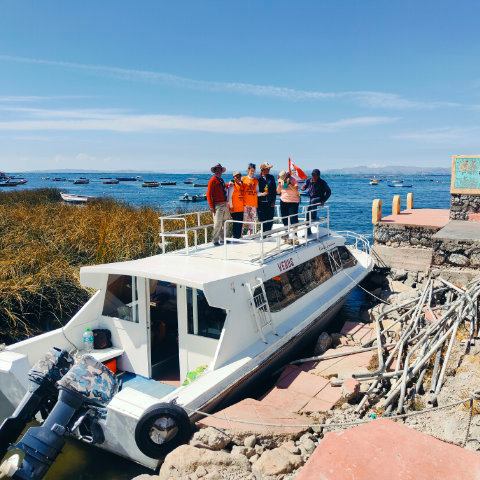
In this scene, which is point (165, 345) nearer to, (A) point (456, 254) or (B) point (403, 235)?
(A) point (456, 254)

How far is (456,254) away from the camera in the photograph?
1412 centimetres

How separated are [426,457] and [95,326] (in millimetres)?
6593

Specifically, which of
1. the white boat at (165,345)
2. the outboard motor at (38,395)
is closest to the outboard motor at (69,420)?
the white boat at (165,345)

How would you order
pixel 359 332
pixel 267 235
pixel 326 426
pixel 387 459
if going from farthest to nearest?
pixel 267 235 → pixel 359 332 → pixel 326 426 → pixel 387 459

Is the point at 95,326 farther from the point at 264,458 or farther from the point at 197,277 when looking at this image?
the point at 264,458

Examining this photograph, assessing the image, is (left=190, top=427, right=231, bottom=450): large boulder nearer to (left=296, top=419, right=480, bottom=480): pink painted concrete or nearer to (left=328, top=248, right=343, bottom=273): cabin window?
(left=296, top=419, right=480, bottom=480): pink painted concrete

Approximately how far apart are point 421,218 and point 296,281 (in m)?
12.3

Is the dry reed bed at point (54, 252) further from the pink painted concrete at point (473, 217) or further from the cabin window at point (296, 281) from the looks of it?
the pink painted concrete at point (473, 217)

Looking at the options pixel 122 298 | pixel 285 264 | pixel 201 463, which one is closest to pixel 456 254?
pixel 285 264

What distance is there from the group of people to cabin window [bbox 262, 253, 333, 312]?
1.30 metres

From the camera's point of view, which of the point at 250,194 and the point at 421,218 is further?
the point at 421,218

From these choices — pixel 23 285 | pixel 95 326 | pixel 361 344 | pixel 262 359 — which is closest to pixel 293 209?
pixel 361 344

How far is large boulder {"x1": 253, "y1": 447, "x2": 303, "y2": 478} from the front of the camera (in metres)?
5.64

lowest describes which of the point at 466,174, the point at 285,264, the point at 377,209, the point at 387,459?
the point at 387,459
